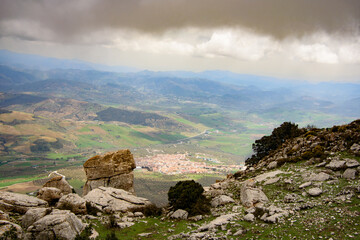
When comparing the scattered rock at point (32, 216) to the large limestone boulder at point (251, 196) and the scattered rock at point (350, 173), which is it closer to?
the large limestone boulder at point (251, 196)

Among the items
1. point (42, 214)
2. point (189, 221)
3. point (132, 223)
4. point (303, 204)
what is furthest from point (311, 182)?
point (42, 214)

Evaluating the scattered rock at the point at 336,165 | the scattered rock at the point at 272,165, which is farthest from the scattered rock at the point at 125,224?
the scattered rock at the point at 336,165

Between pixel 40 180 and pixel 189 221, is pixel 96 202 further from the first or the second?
pixel 40 180

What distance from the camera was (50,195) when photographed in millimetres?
23328

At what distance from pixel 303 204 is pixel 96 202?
60.8 ft

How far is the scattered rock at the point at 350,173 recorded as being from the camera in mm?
20323

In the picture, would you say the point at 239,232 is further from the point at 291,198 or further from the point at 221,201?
the point at 221,201

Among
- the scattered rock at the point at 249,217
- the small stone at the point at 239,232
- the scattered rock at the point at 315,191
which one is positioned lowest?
the small stone at the point at 239,232

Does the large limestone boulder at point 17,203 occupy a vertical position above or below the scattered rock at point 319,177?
below

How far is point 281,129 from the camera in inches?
1559

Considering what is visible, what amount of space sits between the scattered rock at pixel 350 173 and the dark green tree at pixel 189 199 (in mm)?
12102

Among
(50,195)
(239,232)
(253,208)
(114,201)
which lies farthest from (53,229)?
(253,208)

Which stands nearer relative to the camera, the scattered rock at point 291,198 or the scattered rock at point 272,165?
the scattered rock at point 291,198

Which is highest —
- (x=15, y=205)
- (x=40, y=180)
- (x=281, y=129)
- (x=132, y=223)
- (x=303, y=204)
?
(x=281, y=129)
